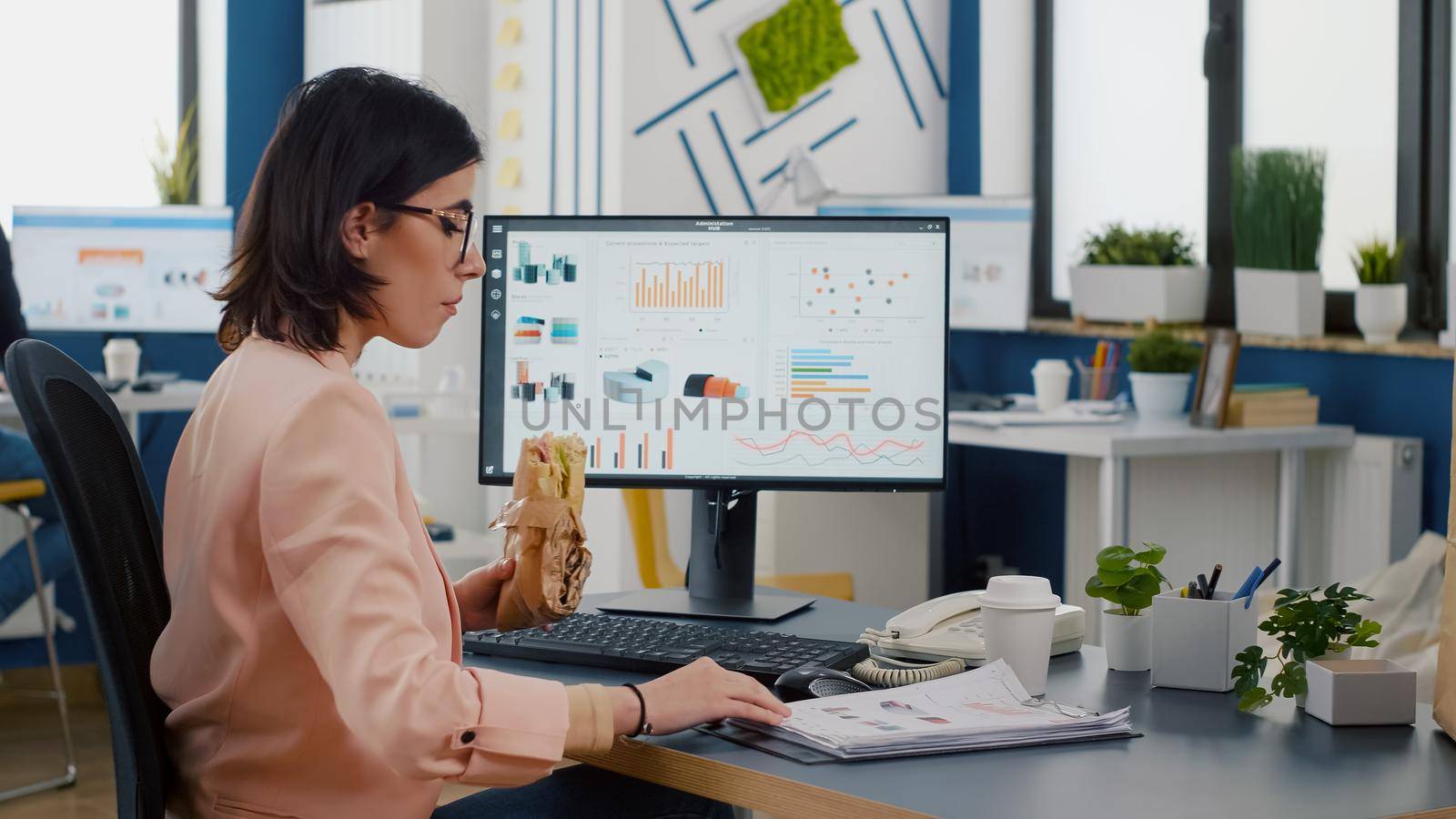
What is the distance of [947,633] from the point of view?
152 centimetres

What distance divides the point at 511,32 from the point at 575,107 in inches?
13.0

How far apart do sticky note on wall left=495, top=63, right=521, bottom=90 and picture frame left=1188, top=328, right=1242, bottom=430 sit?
1966 mm

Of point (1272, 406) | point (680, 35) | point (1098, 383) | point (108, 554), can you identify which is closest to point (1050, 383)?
point (1098, 383)

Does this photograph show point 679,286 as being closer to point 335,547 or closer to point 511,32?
point 335,547

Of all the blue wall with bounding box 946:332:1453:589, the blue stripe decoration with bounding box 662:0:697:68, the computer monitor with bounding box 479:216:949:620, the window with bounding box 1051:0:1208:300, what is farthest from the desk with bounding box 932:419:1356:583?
the computer monitor with bounding box 479:216:949:620

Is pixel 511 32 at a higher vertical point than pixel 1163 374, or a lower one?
higher

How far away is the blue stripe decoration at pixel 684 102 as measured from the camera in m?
4.12

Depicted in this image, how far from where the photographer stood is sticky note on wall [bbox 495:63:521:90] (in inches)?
171

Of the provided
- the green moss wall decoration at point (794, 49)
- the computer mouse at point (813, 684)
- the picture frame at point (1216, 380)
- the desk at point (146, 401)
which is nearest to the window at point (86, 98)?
the desk at point (146, 401)

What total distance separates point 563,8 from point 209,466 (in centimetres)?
323

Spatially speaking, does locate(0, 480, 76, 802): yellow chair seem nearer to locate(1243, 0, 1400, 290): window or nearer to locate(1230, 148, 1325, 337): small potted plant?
locate(1230, 148, 1325, 337): small potted plant

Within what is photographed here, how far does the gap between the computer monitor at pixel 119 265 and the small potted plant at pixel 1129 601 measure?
10.8 feet

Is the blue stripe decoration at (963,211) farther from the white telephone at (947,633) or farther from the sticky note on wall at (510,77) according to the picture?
the white telephone at (947,633)

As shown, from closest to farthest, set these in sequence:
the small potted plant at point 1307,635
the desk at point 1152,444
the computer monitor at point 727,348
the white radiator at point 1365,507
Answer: the small potted plant at point 1307,635, the computer monitor at point 727,348, the desk at point 1152,444, the white radiator at point 1365,507
